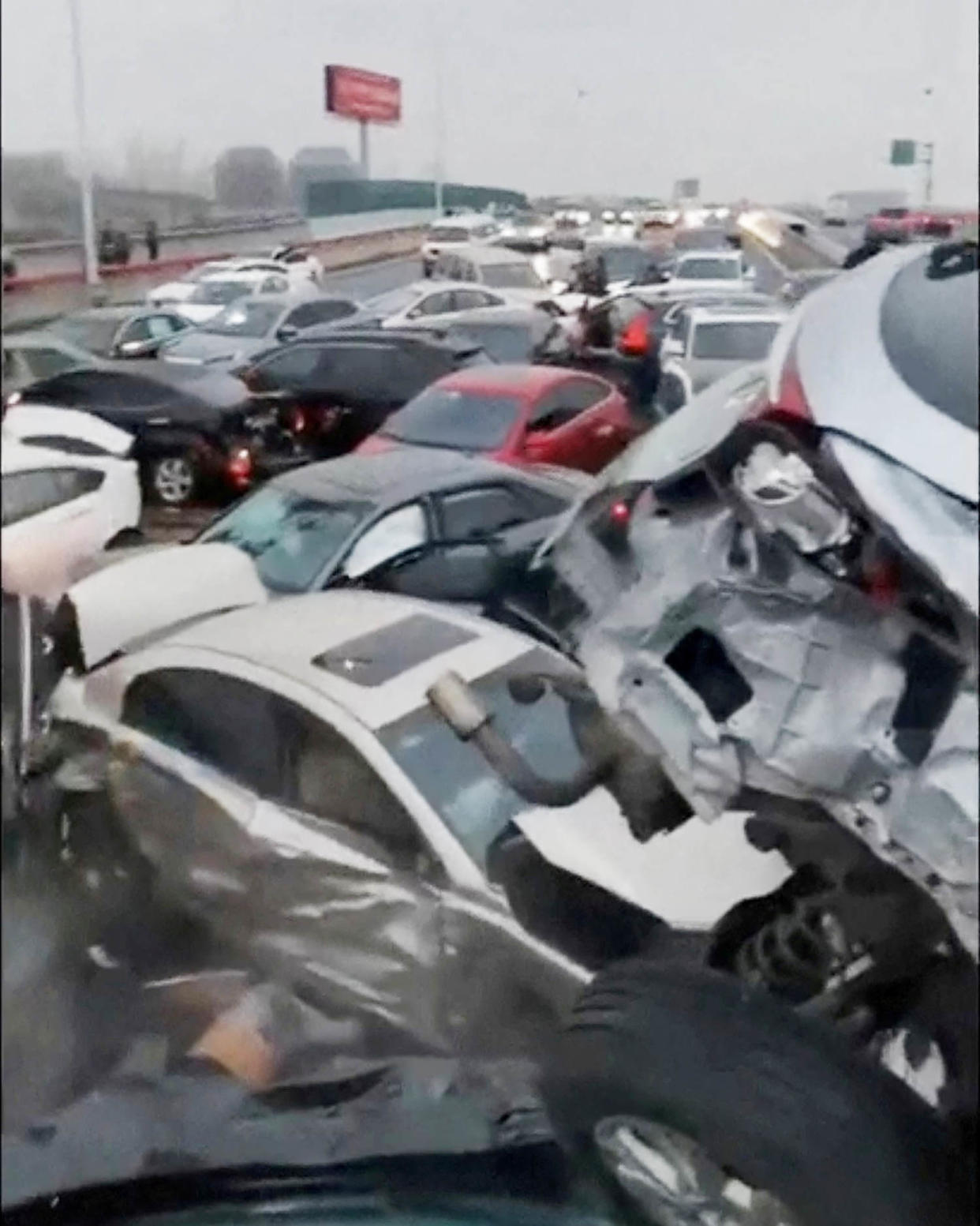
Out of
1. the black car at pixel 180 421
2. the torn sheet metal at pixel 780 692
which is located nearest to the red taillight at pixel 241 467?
the black car at pixel 180 421

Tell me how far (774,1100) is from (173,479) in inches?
22.1

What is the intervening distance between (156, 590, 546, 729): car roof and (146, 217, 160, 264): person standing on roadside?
0.27m

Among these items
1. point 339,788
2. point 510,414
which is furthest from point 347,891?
point 510,414

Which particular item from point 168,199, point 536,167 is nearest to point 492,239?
point 536,167

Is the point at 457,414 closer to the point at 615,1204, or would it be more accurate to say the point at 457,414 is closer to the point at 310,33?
the point at 310,33

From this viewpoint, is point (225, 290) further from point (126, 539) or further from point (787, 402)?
point (787, 402)

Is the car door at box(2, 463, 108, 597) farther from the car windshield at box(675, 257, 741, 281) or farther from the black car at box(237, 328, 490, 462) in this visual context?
the car windshield at box(675, 257, 741, 281)

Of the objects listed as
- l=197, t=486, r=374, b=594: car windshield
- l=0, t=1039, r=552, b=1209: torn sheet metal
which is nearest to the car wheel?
l=197, t=486, r=374, b=594: car windshield

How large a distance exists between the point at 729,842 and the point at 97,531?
0.49m

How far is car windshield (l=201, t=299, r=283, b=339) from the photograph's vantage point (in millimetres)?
1288

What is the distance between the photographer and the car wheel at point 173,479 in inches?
44.9

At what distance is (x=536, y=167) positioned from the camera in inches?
51.5

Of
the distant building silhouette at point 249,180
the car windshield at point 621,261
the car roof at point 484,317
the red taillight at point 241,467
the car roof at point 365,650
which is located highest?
the distant building silhouette at point 249,180

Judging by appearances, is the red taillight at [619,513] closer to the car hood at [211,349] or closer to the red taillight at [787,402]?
the red taillight at [787,402]
